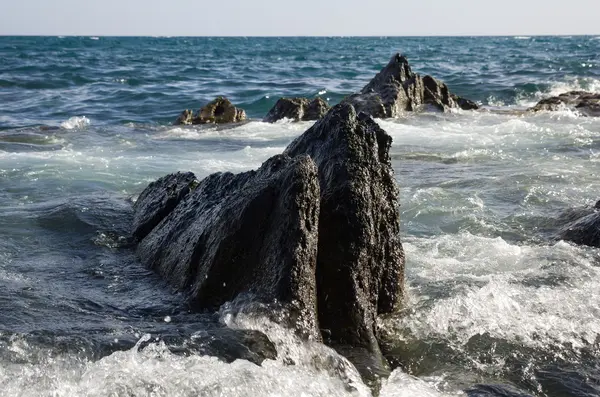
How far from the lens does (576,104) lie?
20469 mm

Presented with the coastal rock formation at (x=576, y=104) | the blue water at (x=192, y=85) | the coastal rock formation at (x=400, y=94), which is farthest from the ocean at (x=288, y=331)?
the blue water at (x=192, y=85)

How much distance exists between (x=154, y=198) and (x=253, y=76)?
27128 millimetres

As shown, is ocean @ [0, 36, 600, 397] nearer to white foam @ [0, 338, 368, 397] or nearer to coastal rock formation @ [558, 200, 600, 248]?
white foam @ [0, 338, 368, 397]

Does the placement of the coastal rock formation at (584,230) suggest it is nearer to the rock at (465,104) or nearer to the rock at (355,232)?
the rock at (355,232)

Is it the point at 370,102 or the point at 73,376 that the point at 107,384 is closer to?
the point at 73,376

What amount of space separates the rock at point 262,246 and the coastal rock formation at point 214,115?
13203 millimetres

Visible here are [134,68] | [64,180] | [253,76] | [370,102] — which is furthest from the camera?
[134,68]

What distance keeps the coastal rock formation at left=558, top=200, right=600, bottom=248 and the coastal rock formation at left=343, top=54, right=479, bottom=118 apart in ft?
33.2

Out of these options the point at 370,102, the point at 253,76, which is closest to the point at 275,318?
the point at 370,102

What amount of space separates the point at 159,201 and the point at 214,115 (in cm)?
1188

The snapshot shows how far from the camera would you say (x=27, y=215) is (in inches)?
316

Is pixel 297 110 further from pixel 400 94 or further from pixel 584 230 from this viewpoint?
pixel 584 230

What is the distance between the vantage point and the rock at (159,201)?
279 inches

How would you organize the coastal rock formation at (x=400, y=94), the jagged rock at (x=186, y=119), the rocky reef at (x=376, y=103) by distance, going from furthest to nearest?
1. the jagged rock at (x=186, y=119)
2. the rocky reef at (x=376, y=103)
3. the coastal rock formation at (x=400, y=94)
